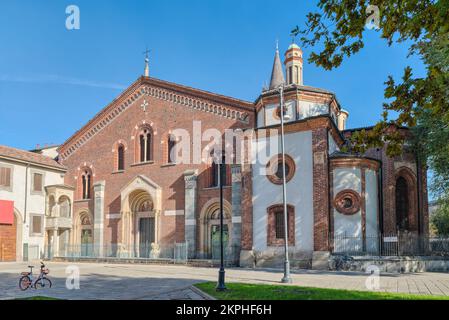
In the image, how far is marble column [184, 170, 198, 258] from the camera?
29.3m

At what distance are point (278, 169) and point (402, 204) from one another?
9259 millimetres

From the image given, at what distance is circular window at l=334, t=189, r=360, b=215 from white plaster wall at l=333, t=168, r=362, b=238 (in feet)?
0.64

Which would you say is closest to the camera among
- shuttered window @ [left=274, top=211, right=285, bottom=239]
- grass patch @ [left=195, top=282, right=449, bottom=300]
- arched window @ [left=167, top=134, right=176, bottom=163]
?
grass patch @ [left=195, top=282, right=449, bottom=300]

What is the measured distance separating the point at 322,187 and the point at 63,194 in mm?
21573

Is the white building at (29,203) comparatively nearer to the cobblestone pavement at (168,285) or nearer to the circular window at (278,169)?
the cobblestone pavement at (168,285)

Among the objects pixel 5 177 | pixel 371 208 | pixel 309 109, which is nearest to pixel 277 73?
pixel 309 109

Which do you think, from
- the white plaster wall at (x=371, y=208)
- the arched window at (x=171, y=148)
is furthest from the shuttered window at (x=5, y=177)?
the white plaster wall at (x=371, y=208)

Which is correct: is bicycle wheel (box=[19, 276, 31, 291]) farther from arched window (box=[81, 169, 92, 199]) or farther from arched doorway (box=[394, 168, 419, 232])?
arched doorway (box=[394, 168, 419, 232])

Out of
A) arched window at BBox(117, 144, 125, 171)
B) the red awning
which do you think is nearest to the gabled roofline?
the red awning

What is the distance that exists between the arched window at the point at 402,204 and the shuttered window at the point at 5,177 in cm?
2673

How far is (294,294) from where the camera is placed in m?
13.1

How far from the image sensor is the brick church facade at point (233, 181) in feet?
79.5

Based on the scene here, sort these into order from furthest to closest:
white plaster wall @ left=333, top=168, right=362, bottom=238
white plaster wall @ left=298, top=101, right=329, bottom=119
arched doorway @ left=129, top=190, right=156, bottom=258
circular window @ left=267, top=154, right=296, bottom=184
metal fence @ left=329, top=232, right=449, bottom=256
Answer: arched doorway @ left=129, top=190, right=156, bottom=258 < white plaster wall @ left=298, top=101, right=329, bottom=119 < circular window @ left=267, top=154, right=296, bottom=184 < white plaster wall @ left=333, top=168, right=362, bottom=238 < metal fence @ left=329, top=232, right=449, bottom=256

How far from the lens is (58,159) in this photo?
125ft
